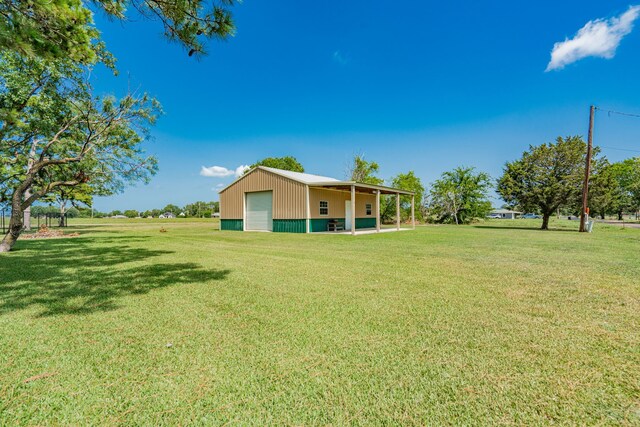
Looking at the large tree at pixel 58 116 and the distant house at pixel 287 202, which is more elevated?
the large tree at pixel 58 116

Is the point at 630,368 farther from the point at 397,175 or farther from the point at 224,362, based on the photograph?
the point at 397,175

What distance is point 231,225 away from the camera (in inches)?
784

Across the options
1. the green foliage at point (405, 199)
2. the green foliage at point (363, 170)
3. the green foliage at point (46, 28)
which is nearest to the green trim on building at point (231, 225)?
the green foliage at point (405, 199)

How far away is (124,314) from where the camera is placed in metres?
3.31

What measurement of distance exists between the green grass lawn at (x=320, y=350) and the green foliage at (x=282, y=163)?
3837 cm

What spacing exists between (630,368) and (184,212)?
9888 cm

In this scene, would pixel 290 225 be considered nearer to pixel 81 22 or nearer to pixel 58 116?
pixel 58 116

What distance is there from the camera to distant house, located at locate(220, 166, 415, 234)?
658 inches

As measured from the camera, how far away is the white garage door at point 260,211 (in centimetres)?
1833

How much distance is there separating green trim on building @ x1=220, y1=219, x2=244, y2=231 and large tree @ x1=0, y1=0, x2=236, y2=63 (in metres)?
16.0

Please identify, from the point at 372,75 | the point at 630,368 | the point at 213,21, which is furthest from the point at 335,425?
the point at 372,75

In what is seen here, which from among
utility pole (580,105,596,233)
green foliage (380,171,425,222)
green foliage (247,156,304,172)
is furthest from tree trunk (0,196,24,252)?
green foliage (247,156,304,172)

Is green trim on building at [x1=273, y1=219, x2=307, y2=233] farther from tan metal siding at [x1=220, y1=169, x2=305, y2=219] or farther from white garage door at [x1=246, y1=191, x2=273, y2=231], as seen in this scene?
white garage door at [x1=246, y1=191, x2=273, y2=231]

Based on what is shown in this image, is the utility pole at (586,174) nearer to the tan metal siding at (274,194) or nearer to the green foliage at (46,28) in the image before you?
the tan metal siding at (274,194)
